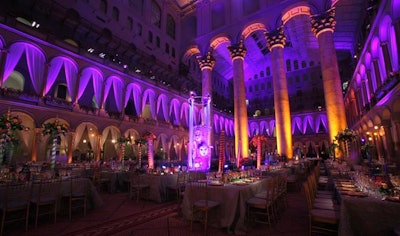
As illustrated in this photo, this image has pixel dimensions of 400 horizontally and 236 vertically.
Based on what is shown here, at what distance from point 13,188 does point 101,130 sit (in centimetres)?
1105

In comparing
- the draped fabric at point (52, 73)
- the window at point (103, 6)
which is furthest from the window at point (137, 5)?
the draped fabric at point (52, 73)

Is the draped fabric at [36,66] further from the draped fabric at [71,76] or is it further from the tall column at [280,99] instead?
the tall column at [280,99]

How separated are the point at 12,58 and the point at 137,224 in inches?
480

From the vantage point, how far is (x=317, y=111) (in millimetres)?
28391

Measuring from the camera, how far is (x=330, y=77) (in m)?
13.2

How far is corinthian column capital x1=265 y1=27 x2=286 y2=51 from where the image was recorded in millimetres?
16250

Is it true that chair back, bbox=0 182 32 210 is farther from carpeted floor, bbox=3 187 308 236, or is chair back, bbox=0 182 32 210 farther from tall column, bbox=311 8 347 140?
tall column, bbox=311 8 347 140

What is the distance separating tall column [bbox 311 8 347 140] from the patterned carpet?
1162cm

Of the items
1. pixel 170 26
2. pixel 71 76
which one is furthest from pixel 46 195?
pixel 170 26

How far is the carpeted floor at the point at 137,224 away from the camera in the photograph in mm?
3916

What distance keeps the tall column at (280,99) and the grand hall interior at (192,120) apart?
3.8 inches

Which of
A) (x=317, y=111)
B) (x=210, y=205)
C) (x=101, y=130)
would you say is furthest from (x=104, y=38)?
(x=317, y=111)

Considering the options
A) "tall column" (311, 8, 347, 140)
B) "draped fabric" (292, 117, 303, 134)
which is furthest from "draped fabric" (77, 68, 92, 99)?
"draped fabric" (292, 117, 303, 134)

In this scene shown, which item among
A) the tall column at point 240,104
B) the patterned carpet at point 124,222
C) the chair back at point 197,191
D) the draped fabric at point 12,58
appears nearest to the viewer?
the patterned carpet at point 124,222
